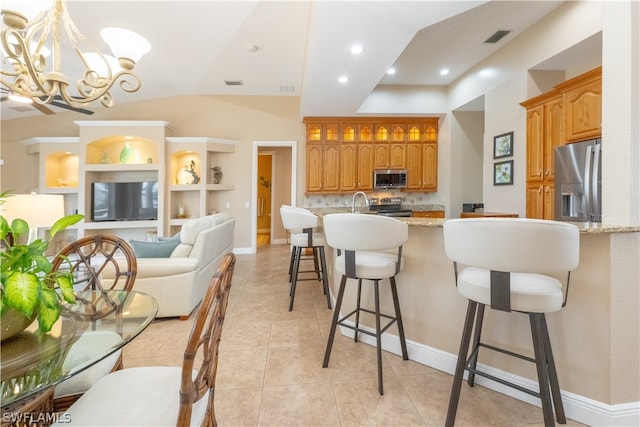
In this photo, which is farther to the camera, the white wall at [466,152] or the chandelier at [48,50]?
the white wall at [466,152]

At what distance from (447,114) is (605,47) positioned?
4.39 metres

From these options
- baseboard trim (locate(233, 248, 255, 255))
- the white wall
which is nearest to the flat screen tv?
baseboard trim (locate(233, 248, 255, 255))

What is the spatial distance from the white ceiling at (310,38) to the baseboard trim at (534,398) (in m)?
2.58

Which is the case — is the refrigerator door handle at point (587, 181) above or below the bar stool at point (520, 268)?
above

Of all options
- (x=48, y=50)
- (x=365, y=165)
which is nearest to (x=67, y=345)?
(x=48, y=50)

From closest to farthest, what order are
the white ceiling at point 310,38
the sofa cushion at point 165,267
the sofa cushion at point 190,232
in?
the white ceiling at point 310,38 < the sofa cushion at point 165,267 < the sofa cushion at point 190,232

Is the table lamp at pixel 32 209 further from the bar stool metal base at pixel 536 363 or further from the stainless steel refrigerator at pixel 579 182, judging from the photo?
the stainless steel refrigerator at pixel 579 182

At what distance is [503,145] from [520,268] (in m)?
3.81

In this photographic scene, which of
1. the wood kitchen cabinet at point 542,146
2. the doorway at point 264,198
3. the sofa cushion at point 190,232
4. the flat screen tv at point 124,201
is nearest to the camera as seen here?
the sofa cushion at point 190,232

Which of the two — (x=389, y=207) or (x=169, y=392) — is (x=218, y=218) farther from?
(x=389, y=207)

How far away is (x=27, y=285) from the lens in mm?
836

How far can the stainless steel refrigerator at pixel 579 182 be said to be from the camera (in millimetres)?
2865

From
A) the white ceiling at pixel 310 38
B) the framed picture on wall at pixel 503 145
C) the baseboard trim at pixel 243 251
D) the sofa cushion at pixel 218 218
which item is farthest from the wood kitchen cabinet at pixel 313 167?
the framed picture on wall at pixel 503 145

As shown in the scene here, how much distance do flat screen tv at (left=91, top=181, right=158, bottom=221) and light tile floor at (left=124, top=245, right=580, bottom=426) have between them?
Result: 138 inches
